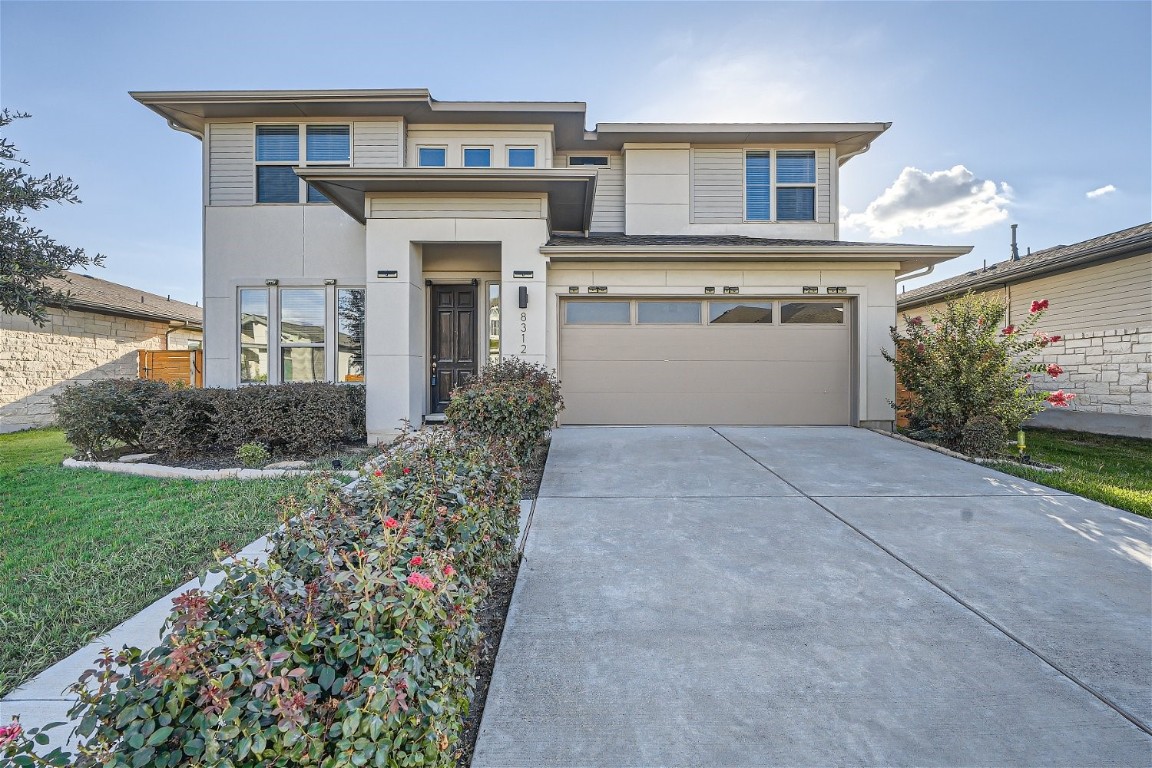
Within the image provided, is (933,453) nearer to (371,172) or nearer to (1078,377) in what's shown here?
(1078,377)

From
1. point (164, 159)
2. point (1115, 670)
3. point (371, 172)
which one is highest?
point (164, 159)

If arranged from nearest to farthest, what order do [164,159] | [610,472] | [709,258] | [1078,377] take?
[610,472] → [709,258] → [1078,377] → [164,159]

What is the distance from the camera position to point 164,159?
1084cm

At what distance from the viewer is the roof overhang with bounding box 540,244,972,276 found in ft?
27.0

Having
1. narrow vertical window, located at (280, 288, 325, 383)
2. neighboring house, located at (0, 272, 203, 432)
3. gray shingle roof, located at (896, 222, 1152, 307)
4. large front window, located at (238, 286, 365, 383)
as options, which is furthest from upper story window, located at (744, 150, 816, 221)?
neighboring house, located at (0, 272, 203, 432)

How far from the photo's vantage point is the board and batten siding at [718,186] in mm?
10133

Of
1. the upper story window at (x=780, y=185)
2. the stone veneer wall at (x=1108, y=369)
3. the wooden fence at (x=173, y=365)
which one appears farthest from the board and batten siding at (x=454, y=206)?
the stone veneer wall at (x=1108, y=369)

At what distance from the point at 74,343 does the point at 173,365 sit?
1.76 meters

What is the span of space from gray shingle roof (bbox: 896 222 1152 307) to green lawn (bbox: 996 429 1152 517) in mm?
3090

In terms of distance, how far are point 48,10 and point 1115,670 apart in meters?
14.4

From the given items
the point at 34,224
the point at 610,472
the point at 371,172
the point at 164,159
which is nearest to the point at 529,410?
the point at 610,472

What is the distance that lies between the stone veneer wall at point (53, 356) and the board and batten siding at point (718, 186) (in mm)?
13583

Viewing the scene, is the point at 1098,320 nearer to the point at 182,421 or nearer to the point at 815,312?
the point at 815,312

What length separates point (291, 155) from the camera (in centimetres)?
904
